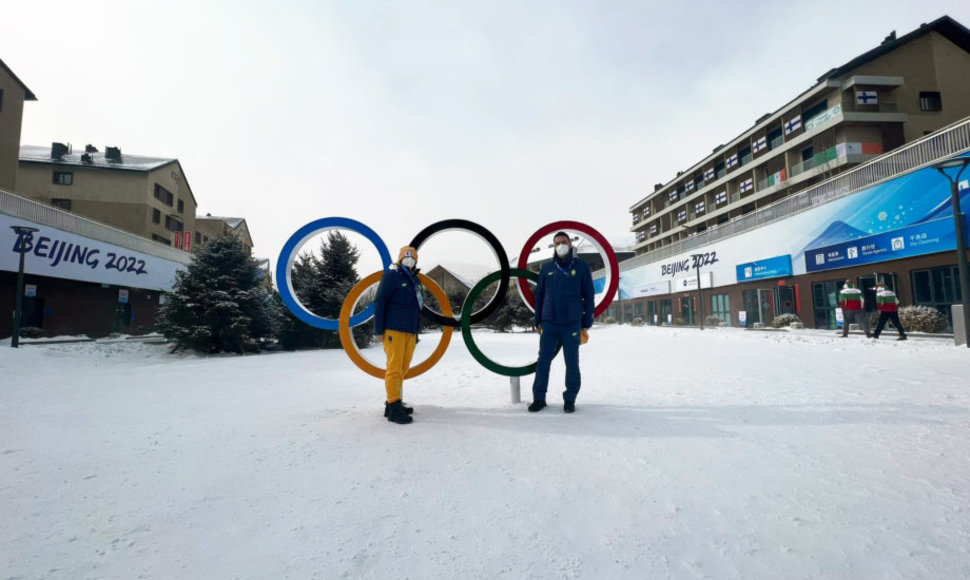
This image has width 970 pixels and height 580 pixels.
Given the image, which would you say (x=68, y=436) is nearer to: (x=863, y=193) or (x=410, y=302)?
(x=410, y=302)

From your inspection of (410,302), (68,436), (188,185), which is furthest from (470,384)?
(188,185)

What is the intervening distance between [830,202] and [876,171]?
231 centimetres

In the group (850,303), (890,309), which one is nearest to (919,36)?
(850,303)

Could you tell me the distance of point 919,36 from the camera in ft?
93.2

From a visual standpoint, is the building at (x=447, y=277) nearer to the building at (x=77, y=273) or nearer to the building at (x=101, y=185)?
the building at (x=101, y=185)

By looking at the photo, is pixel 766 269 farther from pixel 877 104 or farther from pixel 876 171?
pixel 877 104

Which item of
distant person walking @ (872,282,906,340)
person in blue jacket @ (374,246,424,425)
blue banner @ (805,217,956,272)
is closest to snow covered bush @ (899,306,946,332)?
blue banner @ (805,217,956,272)

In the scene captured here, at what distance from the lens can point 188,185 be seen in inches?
1625

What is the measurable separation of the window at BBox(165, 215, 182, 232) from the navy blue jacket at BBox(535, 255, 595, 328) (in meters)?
43.7

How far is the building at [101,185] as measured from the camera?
106ft

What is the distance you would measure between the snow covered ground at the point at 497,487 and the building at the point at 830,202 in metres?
15.2

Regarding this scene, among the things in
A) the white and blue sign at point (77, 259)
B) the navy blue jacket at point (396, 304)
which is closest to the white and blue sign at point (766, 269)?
the navy blue jacket at point (396, 304)

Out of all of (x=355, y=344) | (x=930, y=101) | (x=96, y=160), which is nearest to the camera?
(x=355, y=344)

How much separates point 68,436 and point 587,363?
314 inches
